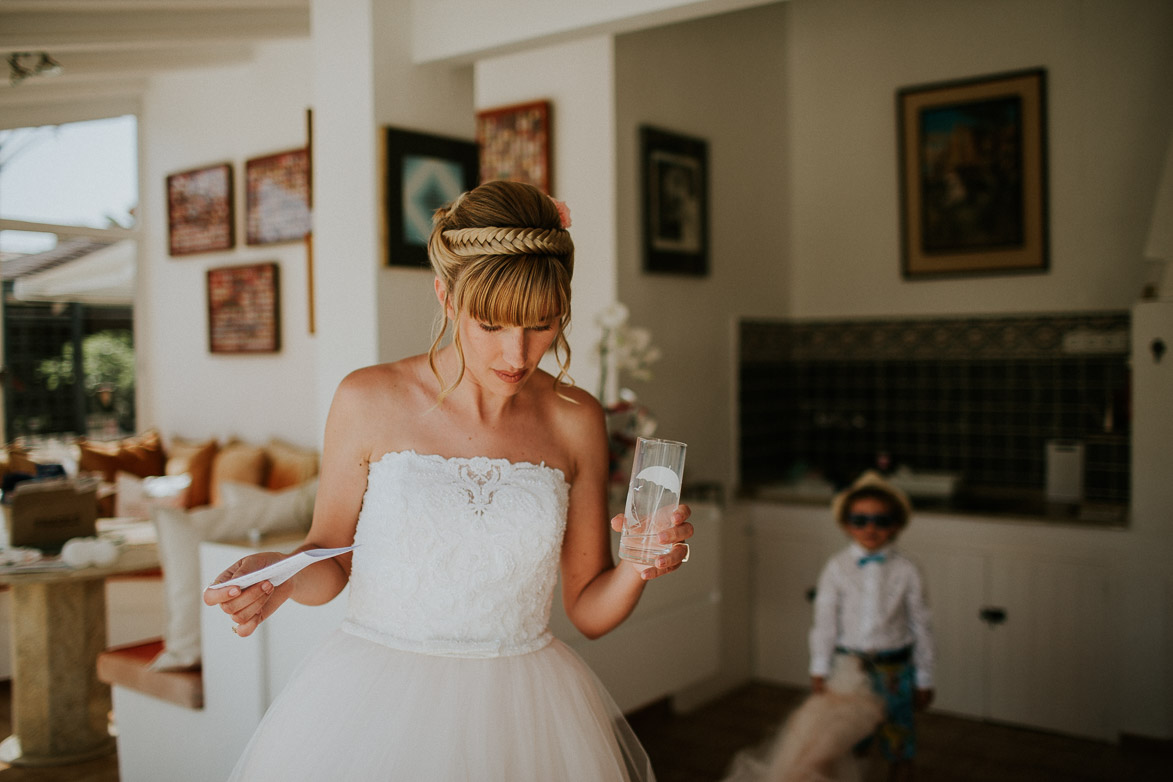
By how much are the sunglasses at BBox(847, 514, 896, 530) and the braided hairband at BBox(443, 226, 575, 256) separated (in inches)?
80.8

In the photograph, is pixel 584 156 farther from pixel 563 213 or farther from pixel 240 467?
pixel 240 467

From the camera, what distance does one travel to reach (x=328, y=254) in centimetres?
312

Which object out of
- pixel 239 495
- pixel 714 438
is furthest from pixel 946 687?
pixel 239 495

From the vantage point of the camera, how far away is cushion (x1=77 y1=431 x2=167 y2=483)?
6.08 m

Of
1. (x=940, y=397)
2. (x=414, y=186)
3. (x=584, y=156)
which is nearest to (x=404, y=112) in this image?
(x=414, y=186)

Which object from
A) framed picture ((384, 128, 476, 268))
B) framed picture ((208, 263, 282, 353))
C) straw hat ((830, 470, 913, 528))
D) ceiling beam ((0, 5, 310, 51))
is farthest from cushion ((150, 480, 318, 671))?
framed picture ((208, 263, 282, 353))

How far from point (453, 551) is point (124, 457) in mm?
5163

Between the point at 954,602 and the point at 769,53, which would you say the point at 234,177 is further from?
the point at 954,602

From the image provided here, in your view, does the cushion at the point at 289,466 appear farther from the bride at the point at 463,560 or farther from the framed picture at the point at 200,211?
the bride at the point at 463,560

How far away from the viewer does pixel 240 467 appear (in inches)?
230

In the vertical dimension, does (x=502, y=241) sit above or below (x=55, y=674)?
above

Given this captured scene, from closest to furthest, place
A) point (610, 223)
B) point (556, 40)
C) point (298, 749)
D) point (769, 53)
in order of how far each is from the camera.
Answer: point (298, 749) → point (556, 40) → point (610, 223) → point (769, 53)

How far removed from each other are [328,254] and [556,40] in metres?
0.95

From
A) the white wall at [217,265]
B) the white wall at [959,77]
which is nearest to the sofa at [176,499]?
the white wall at [217,265]
